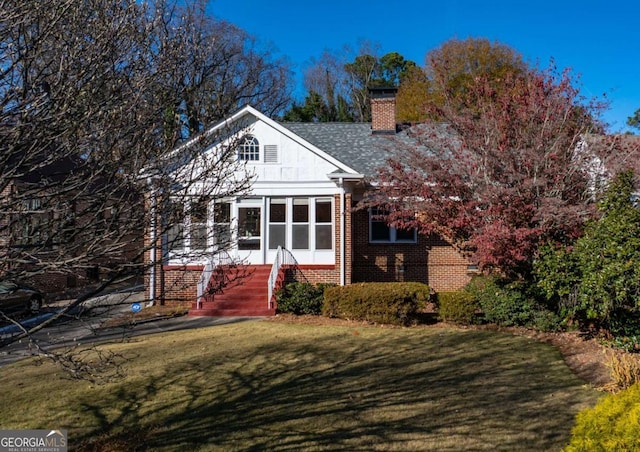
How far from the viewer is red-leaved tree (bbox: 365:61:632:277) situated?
9273 millimetres

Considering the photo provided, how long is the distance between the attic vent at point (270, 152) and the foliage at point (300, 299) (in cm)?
432

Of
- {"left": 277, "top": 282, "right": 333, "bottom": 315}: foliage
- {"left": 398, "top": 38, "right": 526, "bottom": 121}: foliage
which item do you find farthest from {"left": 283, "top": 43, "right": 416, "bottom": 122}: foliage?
{"left": 277, "top": 282, "right": 333, "bottom": 315}: foliage

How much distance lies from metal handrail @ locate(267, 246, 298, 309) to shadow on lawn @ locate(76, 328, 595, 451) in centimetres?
381

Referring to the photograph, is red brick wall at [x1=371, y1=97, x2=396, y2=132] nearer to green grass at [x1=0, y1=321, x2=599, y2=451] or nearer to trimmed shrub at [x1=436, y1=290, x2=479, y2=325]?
trimmed shrub at [x1=436, y1=290, x2=479, y2=325]

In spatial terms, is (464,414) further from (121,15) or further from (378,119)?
(378,119)

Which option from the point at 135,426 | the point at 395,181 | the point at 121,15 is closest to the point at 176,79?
the point at 121,15

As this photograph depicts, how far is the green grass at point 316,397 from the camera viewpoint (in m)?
4.87

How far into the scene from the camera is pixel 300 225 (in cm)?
1455

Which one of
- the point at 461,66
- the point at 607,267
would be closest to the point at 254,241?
the point at 607,267

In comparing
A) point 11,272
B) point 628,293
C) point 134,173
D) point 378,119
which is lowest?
point 628,293

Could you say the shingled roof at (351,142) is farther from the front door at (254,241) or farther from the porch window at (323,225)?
the front door at (254,241)

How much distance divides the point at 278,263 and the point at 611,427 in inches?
431

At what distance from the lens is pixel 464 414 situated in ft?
17.7

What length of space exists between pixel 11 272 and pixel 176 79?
2.35 metres
